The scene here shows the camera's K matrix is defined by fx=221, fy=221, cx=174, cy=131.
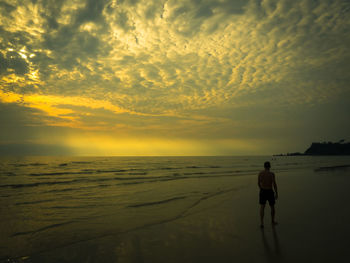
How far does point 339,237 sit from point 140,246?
→ 6251mm

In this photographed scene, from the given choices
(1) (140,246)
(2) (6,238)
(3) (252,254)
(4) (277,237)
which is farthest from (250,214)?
(2) (6,238)

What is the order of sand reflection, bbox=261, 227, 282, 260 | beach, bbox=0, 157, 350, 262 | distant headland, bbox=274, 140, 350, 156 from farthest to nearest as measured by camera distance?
1. distant headland, bbox=274, 140, 350, 156
2. beach, bbox=0, 157, 350, 262
3. sand reflection, bbox=261, 227, 282, 260

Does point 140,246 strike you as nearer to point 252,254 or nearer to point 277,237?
point 252,254

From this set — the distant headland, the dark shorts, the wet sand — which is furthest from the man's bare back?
the distant headland

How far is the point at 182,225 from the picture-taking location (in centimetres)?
889

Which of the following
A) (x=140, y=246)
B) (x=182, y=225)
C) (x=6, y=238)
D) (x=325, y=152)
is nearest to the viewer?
(x=140, y=246)

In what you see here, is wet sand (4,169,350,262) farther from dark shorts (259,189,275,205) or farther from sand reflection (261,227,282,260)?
dark shorts (259,189,275,205)

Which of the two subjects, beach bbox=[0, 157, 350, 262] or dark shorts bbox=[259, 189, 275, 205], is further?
dark shorts bbox=[259, 189, 275, 205]

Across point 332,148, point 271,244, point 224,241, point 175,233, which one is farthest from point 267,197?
point 332,148

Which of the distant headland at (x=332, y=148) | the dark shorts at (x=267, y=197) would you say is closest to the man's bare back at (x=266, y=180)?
the dark shorts at (x=267, y=197)

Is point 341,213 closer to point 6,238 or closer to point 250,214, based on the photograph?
point 250,214

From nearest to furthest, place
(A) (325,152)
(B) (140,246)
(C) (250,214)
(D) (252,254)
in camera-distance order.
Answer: (D) (252,254) → (B) (140,246) → (C) (250,214) → (A) (325,152)

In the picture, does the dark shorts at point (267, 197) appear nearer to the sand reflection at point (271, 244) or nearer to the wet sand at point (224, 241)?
the wet sand at point (224, 241)

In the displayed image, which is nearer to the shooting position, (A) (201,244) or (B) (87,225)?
(A) (201,244)
